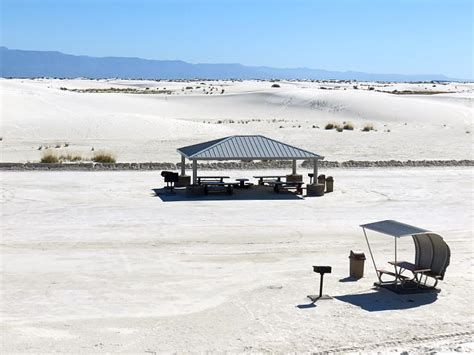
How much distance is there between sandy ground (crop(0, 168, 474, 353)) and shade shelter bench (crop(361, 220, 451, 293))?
0.33 meters

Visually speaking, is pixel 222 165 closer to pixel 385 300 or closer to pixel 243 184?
pixel 243 184

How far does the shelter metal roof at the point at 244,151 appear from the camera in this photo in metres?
25.3

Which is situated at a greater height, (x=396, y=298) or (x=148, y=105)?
(x=148, y=105)

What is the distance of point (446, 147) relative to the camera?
4178 cm

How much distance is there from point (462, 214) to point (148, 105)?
50494 millimetres

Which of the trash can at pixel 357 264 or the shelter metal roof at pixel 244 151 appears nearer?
the trash can at pixel 357 264

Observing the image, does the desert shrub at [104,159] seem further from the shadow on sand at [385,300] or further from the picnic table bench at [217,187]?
the shadow on sand at [385,300]

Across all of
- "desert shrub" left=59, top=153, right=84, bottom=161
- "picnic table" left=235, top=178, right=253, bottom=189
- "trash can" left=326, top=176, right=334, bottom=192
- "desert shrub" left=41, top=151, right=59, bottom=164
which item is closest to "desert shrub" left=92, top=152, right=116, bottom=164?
"desert shrub" left=59, top=153, right=84, bottom=161

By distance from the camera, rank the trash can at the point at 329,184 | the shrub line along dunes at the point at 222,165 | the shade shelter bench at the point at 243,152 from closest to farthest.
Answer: the shade shelter bench at the point at 243,152 < the trash can at the point at 329,184 < the shrub line along dunes at the point at 222,165

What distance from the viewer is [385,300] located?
13.6m

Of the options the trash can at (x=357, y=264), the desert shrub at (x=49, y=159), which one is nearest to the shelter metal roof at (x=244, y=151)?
the desert shrub at (x=49, y=159)

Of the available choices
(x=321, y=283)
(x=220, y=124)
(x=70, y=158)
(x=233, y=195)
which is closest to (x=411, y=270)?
(x=321, y=283)

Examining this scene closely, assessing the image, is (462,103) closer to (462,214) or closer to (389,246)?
(462,214)

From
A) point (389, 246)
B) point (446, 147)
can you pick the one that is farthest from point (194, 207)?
point (446, 147)
